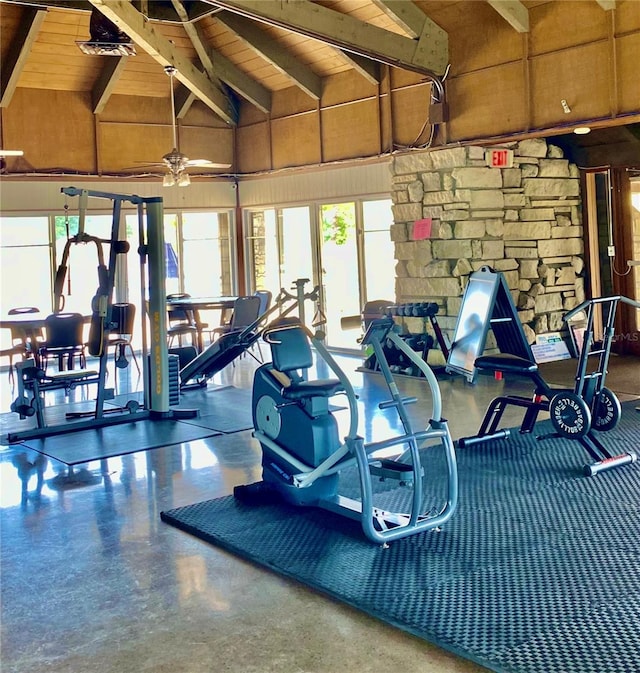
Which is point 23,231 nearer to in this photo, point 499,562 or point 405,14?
point 405,14

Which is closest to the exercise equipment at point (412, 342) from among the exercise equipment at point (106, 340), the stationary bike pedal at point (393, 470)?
the exercise equipment at point (106, 340)

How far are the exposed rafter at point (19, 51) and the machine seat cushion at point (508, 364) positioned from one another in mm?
6625

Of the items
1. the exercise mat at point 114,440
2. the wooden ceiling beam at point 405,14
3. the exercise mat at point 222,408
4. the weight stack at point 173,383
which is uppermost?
the wooden ceiling beam at point 405,14

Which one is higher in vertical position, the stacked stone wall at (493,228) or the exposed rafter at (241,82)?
the exposed rafter at (241,82)

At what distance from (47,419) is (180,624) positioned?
4613 millimetres

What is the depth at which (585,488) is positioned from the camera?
5059 mm

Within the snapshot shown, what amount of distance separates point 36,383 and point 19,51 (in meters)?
5.13

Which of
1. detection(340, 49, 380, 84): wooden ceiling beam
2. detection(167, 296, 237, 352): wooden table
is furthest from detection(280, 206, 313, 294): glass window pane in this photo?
detection(340, 49, 380, 84): wooden ceiling beam

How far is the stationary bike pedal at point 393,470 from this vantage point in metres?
4.47

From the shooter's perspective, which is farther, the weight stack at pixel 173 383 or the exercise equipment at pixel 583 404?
the weight stack at pixel 173 383

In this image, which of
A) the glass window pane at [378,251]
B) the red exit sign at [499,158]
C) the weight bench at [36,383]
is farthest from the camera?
the glass window pane at [378,251]

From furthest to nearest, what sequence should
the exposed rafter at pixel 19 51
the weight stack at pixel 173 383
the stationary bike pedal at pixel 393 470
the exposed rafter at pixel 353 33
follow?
the exposed rafter at pixel 19 51 → the weight stack at pixel 173 383 → the exposed rafter at pixel 353 33 → the stationary bike pedal at pixel 393 470

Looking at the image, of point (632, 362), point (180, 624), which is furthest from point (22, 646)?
point (632, 362)

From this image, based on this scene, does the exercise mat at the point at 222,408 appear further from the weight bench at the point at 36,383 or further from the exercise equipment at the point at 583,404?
the exercise equipment at the point at 583,404
